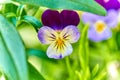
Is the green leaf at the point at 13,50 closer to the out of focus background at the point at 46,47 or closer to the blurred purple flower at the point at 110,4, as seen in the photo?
the out of focus background at the point at 46,47

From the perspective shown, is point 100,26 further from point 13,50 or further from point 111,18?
point 13,50

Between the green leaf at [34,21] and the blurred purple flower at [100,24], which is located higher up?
the blurred purple flower at [100,24]

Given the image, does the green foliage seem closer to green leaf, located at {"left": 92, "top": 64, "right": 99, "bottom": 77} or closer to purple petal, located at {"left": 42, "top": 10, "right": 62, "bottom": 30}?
purple petal, located at {"left": 42, "top": 10, "right": 62, "bottom": 30}

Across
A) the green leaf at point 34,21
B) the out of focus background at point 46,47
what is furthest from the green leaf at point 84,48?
the green leaf at point 34,21

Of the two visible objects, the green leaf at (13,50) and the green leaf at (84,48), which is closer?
the green leaf at (13,50)

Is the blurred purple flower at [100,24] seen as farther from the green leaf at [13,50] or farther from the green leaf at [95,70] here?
the green leaf at [13,50]

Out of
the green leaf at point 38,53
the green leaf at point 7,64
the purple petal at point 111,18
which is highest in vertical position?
the purple petal at point 111,18
